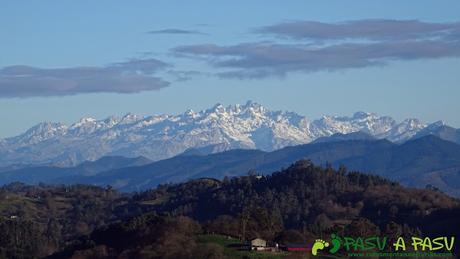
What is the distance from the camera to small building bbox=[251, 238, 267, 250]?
9794cm

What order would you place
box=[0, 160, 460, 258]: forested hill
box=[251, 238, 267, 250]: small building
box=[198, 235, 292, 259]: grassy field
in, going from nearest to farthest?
box=[198, 235, 292, 259]: grassy field
box=[251, 238, 267, 250]: small building
box=[0, 160, 460, 258]: forested hill

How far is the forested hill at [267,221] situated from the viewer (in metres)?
109

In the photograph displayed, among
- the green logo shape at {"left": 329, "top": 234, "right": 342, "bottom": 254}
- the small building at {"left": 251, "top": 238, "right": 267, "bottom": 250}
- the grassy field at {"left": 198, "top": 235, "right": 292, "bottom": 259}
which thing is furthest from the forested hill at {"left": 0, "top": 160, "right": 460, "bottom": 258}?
the green logo shape at {"left": 329, "top": 234, "right": 342, "bottom": 254}

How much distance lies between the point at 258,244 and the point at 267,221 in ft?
60.5

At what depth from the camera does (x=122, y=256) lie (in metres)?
99.0

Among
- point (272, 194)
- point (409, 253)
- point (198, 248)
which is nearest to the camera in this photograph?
point (409, 253)

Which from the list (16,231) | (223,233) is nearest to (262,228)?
(223,233)

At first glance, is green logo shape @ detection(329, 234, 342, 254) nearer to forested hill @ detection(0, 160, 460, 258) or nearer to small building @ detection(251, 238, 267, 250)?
small building @ detection(251, 238, 267, 250)

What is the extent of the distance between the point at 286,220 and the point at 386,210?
17449 millimetres

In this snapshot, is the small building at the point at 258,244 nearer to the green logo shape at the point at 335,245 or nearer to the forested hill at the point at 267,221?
the forested hill at the point at 267,221

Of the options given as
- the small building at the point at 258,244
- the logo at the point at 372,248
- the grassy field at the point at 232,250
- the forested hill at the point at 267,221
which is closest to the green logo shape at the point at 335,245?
the logo at the point at 372,248

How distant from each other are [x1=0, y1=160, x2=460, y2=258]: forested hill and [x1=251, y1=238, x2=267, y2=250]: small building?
16.9 feet

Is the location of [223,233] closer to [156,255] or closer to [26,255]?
[156,255]

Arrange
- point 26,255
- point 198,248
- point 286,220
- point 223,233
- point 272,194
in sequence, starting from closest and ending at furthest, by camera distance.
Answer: point 198,248
point 223,233
point 26,255
point 286,220
point 272,194
